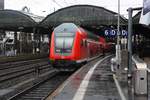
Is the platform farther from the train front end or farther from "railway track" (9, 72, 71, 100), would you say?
the train front end

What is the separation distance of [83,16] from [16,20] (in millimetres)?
14431

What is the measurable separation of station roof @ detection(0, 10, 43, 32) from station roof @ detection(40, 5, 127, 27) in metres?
3.57

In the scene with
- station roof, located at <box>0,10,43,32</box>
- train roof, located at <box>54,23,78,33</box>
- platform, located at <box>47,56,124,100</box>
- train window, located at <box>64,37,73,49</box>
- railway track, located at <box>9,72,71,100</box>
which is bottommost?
railway track, located at <box>9,72,71,100</box>

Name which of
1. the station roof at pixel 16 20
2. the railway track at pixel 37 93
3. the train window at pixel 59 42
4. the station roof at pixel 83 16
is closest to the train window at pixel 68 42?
the train window at pixel 59 42

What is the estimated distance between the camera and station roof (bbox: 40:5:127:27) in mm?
81450

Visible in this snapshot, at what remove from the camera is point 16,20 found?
89375mm

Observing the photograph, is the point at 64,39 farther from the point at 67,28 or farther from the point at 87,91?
the point at 87,91

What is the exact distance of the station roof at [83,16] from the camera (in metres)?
81.4

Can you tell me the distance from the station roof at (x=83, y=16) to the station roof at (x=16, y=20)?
3.57 meters

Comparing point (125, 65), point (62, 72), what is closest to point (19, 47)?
point (62, 72)

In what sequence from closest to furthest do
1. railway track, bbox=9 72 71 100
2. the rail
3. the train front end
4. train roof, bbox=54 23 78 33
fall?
the rail, railway track, bbox=9 72 71 100, the train front end, train roof, bbox=54 23 78 33

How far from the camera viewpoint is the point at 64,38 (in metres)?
30.6

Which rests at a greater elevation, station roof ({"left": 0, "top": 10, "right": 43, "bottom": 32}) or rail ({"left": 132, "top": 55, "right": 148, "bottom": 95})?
station roof ({"left": 0, "top": 10, "right": 43, "bottom": 32})

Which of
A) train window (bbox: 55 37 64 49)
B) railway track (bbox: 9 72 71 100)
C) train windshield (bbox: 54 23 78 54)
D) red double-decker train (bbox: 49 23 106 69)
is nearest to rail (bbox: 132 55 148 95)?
railway track (bbox: 9 72 71 100)
